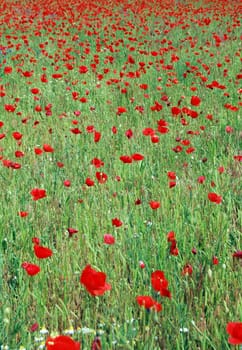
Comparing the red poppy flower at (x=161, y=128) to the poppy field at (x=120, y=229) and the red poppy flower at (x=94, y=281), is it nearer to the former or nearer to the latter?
the poppy field at (x=120, y=229)

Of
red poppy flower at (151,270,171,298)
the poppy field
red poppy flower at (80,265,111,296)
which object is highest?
red poppy flower at (80,265,111,296)

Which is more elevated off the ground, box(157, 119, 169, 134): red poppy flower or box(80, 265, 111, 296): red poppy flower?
box(80, 265, 111, 296): red poppy flower

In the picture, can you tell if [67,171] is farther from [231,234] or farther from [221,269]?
[221,269]

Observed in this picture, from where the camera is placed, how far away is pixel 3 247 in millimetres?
2537

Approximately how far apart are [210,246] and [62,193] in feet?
3.75

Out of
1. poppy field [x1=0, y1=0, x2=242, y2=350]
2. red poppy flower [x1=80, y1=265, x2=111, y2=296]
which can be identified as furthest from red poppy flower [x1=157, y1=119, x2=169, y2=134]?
red poppy flower [x1=80, y1=265, x2=111, y2=296]

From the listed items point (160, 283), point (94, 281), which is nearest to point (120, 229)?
point (160, 283)


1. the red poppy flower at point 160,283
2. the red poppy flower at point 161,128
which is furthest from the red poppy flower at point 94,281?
the red poppy flower at point 161,128

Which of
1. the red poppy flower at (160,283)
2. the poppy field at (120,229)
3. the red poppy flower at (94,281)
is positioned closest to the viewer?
the red poppy flower at (94,281)

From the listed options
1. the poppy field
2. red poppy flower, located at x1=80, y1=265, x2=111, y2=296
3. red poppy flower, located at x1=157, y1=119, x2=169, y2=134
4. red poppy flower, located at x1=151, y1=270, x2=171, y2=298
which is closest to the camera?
red poppy flower, located at x1=80, y1=265, x2=111, y2=296

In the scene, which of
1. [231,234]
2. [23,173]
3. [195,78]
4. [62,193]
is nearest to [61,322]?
[231,234]

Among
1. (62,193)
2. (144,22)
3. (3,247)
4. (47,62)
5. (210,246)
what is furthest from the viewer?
(144,22)

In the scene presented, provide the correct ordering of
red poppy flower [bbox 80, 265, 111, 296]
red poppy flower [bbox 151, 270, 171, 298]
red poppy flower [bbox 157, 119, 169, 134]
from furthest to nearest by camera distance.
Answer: red poppy flower [bbox 157, 119, 169, 134]
red poppy flower [bbox 151, 270, 171, 298]
red poppy flower [bbox 80, 265, 111, 296]

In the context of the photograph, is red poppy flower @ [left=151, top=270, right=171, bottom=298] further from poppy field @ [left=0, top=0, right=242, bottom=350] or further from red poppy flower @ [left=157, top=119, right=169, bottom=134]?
red poppy flower @ [left=157, top=119, right=169, bottom=134]
